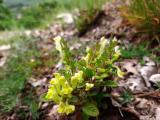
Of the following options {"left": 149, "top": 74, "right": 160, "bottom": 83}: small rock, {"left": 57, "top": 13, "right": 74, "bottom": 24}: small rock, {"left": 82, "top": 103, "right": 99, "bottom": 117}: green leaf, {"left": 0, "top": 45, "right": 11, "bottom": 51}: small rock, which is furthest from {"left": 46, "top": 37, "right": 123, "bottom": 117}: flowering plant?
{"left": 57, "top": 13, "right": 74, "bottom": 24}: small rock

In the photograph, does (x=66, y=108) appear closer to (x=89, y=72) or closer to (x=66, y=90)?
(x=66, y=90)

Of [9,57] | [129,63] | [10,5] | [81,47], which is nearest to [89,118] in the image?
[129,63]

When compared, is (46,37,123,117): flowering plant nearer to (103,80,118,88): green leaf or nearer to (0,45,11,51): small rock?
(103,80,118,88): green leaf

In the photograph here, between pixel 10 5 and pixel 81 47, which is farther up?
pixel 10 5

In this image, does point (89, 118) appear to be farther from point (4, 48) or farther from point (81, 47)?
point (4, 48)

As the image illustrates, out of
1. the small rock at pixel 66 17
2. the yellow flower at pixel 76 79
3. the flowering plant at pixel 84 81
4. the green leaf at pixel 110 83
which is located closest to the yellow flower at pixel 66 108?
the flowering plant at pixel 84 81

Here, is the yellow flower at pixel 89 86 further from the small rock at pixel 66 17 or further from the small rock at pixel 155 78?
the small rock at pixel 66 17
